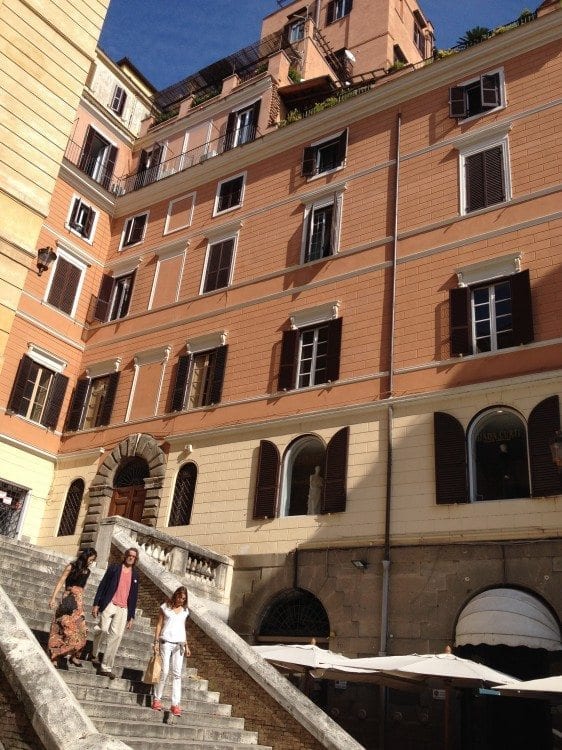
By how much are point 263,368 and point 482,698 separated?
8.92 m

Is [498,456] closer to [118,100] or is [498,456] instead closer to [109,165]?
[109,165]

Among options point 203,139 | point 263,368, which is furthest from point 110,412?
point 203,139

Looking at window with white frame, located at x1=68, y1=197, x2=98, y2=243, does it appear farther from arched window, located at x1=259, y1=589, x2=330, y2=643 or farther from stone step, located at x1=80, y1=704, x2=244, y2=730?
stone step, located at x1=80, y1=704, x2=244, y2=730

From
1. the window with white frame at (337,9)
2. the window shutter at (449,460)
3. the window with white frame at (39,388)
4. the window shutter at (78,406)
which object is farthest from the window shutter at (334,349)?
the window with white frame at (337,9)

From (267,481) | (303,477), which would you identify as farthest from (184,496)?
(303,477)

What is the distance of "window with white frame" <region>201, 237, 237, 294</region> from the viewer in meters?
20.4

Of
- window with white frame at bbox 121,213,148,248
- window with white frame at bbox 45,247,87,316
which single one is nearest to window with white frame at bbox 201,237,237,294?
window with white frame at bbox 121,213,148,248

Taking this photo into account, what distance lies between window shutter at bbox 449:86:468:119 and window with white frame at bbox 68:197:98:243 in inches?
481

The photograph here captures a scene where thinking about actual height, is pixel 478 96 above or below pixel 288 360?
above

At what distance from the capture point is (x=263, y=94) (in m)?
23.2

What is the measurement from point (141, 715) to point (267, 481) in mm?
8612

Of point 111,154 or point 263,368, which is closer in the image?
point 263,368

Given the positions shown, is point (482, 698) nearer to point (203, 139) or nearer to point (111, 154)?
point (203, 139)

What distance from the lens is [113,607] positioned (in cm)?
888
